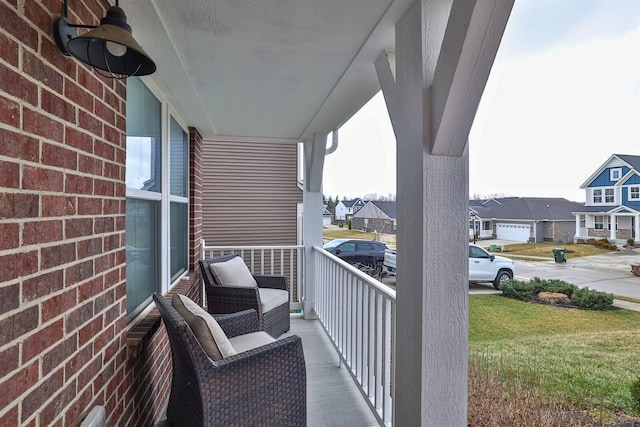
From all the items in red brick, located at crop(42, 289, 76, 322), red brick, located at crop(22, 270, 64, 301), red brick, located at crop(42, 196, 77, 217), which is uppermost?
red brick, located at crop(42, 196, 77, 217)

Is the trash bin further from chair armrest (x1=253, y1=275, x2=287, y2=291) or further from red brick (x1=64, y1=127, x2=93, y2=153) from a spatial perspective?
chair armrest (x1=253, y1=275, x2=287, y2=291)

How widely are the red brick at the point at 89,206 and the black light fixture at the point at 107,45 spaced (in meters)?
0.51

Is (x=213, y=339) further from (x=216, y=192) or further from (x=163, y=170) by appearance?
(x=216, y=192)

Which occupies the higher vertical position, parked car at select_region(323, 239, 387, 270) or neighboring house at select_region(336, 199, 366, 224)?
neighboring house at select_region(336, 199, 366, 224)

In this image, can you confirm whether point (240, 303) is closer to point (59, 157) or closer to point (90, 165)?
point (90, 165)

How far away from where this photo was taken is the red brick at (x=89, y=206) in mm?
1332

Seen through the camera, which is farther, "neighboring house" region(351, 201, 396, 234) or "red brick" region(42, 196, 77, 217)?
"neighboring house" region(351, 201, 396, 234)

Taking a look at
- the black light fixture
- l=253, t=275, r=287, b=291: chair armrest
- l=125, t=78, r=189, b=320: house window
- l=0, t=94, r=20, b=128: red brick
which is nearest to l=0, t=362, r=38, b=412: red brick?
l=0, t=94, r=20, b=128: red brick

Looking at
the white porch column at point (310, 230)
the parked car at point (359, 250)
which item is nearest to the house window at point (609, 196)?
the parked car at point (359, 250)

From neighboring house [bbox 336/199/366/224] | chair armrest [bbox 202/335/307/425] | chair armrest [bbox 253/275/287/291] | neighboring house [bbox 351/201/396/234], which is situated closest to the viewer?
chair armrest [bbox 202/335/307/425]

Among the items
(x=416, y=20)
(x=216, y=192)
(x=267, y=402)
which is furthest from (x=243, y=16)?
(x=216, y=192)

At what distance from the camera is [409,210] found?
5.42 feet

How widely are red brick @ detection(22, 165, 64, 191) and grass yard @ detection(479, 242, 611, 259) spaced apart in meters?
1.71

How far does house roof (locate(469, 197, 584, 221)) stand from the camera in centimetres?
130
